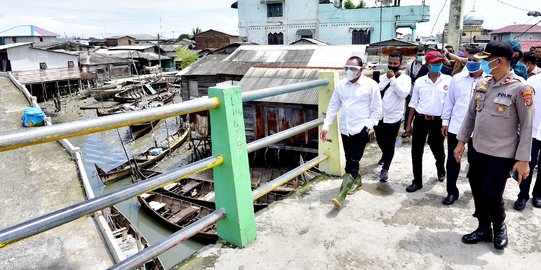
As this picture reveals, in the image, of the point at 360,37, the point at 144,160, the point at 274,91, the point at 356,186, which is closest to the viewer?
the point at 274,91

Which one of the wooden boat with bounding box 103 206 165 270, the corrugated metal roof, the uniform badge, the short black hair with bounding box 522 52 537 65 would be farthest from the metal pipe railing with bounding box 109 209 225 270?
the corrugated metal roof

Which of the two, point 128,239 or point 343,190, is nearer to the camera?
point 343,190

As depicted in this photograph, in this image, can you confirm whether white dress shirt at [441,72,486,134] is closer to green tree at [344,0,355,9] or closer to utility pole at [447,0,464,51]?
utility pole at [447,0,464,51]

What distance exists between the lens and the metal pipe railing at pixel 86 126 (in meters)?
1.44

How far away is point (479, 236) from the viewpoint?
2.72 metres

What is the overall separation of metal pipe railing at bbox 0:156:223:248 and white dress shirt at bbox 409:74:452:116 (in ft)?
9.30

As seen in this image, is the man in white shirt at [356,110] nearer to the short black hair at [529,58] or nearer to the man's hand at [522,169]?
the man's hand at [522,169]

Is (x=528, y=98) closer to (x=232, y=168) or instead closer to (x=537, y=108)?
(x=537, y=108)

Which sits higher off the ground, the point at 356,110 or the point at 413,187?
the point at 356,110

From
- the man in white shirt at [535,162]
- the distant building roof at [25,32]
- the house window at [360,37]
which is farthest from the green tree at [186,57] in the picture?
the man in white shirt at [535,162]

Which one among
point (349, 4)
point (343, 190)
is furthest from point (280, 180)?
point (349, 4)

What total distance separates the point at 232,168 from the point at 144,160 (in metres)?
22.8

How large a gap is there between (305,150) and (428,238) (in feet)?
49.4

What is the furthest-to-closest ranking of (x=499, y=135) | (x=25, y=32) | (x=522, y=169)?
1. (x=25, y=32)
2. (x=499, y=135)
3. (x=522, y=169)
